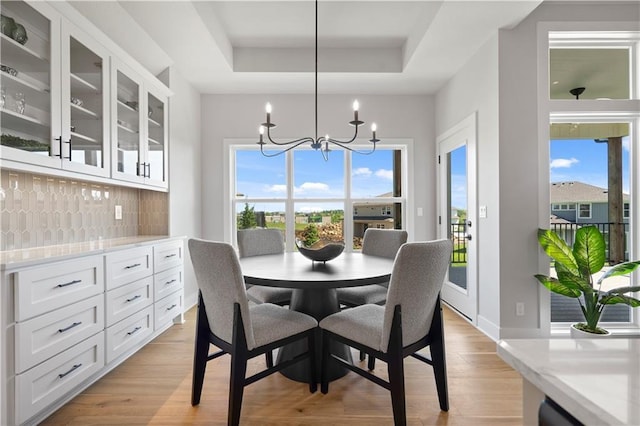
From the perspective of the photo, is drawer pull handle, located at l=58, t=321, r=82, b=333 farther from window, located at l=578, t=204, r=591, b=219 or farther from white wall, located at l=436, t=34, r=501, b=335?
window, located at l=578, t=204, r=591, b=219

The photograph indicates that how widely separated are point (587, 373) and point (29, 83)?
2594mm

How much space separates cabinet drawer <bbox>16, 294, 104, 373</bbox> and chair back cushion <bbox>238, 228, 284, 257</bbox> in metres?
1.06

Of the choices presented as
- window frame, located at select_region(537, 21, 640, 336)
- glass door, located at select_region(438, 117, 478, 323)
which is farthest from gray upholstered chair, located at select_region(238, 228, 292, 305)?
window frame, located at select_region(537, 21, 640, 336)

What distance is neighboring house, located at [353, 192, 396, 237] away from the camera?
4293 mm

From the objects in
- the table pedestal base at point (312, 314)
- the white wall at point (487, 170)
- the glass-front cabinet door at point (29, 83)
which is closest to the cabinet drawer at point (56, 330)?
the glass-front cabinet door at point (29, 83)

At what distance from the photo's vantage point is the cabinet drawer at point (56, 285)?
4.87 ft

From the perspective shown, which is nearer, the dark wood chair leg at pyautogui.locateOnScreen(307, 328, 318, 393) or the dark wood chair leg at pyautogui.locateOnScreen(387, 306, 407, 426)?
the dark wood chair leg at pyautogui.locateOnScreen(387, 306, 407, 426)

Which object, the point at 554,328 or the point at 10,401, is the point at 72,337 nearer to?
the point at 10,401

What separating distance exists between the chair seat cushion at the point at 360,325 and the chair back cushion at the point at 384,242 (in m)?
0.85

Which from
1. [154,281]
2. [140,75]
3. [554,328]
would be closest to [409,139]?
[554,328]

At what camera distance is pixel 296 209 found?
13.9ft

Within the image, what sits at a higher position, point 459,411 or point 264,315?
point 264,315

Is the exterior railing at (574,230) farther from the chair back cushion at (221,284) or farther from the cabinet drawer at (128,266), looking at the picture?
the cabinet drawer at (128,266)

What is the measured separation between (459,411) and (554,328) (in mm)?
1622
